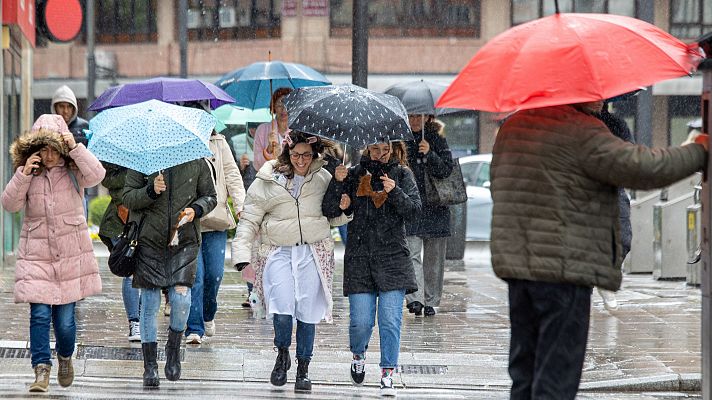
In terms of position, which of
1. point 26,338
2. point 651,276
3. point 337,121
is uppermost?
point 337,121

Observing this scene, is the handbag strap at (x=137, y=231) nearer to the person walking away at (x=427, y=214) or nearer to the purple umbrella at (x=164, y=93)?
the purple umbrella at (x=164, y=93)

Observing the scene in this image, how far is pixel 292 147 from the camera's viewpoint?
8.33 m

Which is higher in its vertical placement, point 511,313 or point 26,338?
point 511,313

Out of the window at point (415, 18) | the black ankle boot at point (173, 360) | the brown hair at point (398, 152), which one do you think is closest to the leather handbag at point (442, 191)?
the brown hair at point (398, 152)

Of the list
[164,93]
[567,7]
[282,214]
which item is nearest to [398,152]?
[282,214]

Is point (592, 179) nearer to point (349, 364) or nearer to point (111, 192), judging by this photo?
point (349, 364)

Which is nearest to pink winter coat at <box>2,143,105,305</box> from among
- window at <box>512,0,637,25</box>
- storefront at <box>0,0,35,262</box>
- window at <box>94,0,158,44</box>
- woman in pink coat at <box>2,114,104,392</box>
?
woman in pink coat at <box>2,114,104,392</box>

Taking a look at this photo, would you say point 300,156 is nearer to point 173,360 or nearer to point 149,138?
point 149,138

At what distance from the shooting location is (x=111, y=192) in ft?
32.0

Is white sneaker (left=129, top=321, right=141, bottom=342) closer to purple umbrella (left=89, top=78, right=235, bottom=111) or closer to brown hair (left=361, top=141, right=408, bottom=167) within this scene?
purple umbrella (left=89, top=78, right=235, bottom=111)

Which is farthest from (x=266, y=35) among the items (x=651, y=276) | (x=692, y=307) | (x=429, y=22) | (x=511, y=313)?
(x=511, y=313)

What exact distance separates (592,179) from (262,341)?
16.4ft

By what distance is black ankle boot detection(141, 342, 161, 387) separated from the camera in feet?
27.2

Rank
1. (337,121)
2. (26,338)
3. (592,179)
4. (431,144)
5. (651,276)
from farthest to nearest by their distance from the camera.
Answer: (651,276) < (431,144) < (26,338) < (337,121) < (592,179)
